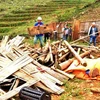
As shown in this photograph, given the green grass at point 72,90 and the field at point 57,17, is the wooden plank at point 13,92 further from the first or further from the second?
the green grass at point 72,90

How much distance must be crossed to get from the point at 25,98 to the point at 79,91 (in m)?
2.00

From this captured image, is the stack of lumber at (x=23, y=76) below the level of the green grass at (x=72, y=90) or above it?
above

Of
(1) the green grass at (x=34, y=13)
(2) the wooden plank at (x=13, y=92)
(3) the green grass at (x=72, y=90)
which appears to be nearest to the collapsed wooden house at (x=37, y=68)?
(2) the wooden plank at (x=13, y=92)

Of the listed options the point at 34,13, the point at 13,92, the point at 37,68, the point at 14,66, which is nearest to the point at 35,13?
the point at 34,13

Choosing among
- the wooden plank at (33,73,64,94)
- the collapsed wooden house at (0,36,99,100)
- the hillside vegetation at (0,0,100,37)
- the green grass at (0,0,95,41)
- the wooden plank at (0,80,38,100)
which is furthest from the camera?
the green grass at (0,0,95,41)

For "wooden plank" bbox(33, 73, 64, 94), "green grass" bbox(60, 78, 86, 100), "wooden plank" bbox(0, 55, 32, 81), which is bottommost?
"green grass" bbox(60, 78, 86, 100)

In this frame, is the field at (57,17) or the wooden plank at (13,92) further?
the field at (57,17)

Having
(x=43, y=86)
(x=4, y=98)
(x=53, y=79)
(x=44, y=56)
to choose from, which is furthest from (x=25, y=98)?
(x=44, y=56)

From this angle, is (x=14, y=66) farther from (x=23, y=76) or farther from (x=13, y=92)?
(x=13, y=92)

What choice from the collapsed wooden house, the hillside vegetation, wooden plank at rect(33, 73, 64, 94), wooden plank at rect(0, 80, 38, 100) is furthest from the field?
wooden plank at rect(0, 80, 38, 100)

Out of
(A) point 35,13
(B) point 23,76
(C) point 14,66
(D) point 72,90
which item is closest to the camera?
(D) point 72,90

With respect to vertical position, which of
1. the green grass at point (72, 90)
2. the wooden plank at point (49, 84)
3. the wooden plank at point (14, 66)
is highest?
the wooden plank at point (14, 66)

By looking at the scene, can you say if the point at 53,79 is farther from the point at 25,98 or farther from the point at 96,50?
the point at 96,50

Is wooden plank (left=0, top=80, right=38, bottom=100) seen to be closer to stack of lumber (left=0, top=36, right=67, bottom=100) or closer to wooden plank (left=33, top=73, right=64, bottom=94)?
stack of lumber (left=0, top=36, right=67, bottom=100)
